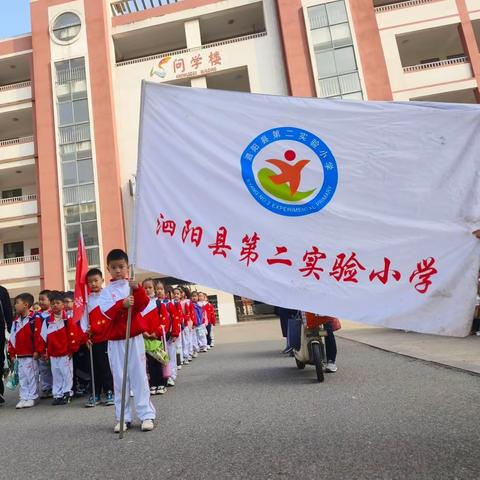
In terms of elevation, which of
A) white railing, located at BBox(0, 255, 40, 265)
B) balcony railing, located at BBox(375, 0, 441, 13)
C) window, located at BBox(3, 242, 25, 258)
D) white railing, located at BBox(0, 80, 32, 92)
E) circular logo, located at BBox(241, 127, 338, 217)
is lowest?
circular logo, located at BBox(241, 127, 338, 217)

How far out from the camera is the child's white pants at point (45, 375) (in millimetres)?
6656

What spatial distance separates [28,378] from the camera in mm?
6008

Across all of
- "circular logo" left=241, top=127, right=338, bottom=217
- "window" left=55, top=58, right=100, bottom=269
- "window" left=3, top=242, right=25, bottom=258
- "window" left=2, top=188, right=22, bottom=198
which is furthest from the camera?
Result: "window" left=2, top=188, right=22, bottom=198

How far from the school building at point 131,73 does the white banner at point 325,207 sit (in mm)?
19843

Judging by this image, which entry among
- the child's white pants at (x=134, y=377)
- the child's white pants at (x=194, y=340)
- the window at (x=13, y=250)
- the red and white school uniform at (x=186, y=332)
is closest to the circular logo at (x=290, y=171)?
the child's white pants at (x=134, y=377)

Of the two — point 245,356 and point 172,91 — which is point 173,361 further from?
point 172,91

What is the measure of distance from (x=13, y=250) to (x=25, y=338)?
74.3 feet

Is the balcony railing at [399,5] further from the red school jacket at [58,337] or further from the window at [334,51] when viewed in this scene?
the red school jacket at [58,337]

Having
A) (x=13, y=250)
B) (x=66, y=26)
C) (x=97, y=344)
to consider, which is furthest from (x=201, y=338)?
(x=66, y=26)

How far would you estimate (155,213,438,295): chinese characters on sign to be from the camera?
279cm

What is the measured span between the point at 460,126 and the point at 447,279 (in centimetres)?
100

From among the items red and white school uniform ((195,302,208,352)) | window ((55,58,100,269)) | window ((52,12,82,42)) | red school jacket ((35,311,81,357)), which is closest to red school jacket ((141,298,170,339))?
red school jacket ((35,311,81,357))

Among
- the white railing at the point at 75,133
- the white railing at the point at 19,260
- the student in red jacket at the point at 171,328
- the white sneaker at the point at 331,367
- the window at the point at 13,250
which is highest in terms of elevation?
the white railing at the point at 75,133

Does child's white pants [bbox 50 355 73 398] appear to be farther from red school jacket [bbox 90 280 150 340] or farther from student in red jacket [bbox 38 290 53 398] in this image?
red school jacket [bbox 90 280 150 340]
